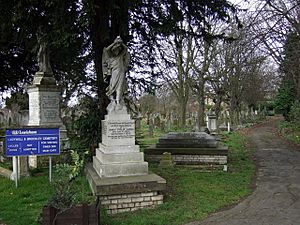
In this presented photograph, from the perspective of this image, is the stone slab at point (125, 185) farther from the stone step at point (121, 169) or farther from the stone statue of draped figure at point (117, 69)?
the stone statue of draped figure at point (117, 69)

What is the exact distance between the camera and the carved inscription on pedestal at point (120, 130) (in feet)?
25.8

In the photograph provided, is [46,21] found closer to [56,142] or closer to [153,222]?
[56,142]

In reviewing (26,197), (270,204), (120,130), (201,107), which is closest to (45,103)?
(26,197)

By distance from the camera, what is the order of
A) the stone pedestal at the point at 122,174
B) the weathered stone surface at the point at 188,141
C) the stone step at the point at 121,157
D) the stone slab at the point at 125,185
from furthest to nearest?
the weathered stone surface at the point at 188,141 < the stone step at the point at 121,157 < the stone pedestal at the point at 122,174 < the stone slab at the point at 125,185

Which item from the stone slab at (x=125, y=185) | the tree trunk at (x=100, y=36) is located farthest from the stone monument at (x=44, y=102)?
the stone slab at (x=125, y=185)

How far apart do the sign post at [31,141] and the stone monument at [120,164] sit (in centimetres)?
118

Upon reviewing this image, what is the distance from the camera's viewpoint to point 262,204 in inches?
281

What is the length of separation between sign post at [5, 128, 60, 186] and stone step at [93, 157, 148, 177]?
1.61 m

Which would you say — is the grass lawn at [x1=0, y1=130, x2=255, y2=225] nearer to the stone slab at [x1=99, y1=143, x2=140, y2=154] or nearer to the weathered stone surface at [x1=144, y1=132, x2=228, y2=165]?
the stone slab at [x1=99, y1=143, x2=140, y2=154]

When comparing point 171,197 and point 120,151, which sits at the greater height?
point 120,151

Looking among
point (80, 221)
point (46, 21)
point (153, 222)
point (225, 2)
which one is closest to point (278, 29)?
point (225, 2)

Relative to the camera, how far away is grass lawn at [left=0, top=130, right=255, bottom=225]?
245 inches

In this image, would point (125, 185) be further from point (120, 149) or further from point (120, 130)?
point (120, 130)

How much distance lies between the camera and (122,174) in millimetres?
7504
